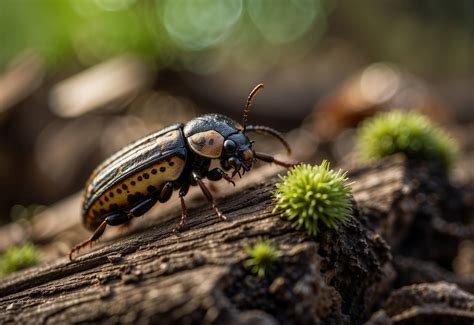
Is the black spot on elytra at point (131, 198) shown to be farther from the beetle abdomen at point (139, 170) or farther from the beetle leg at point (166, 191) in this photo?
the beetle leg at point (166, 191)

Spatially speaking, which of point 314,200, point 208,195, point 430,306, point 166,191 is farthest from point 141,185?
point 430,306

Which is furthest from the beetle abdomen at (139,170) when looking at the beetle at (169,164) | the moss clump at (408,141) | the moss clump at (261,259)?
the moss clump at (408,141)

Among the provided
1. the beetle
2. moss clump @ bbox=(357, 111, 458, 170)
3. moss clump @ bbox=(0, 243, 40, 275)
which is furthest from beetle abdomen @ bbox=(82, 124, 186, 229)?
moss clump @ bbox=(357, 111, 458, 170)

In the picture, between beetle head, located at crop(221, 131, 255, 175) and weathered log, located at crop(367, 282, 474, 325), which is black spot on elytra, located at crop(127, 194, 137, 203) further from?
weathered log, located at crop(367, 282, 474, 325)

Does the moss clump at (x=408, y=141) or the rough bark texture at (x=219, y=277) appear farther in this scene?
the moss clump at (x=408, y=141)

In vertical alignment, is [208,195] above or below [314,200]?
above

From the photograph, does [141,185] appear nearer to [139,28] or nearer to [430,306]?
[430,306]
